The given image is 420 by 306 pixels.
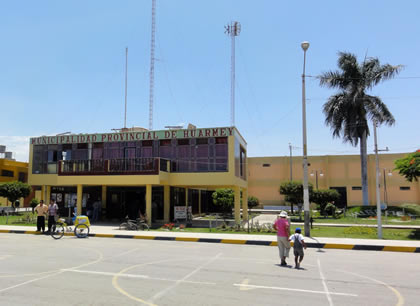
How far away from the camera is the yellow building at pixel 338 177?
160 feet

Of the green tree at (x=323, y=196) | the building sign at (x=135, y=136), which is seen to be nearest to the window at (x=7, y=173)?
the building sign at (x=135, y=136)

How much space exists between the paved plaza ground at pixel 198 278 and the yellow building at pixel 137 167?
10.8 meters

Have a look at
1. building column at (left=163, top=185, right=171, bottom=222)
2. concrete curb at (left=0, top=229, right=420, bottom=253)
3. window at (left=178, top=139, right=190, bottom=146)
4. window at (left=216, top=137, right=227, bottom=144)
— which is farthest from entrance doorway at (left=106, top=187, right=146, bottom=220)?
concrete curb at (left=0, top=229, right=420, bottom=253)

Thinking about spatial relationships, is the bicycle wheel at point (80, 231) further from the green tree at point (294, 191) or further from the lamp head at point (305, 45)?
the green tree at point (294, 191)

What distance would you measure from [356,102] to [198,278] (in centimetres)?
3180

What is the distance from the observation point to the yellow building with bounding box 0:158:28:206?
50062 mm

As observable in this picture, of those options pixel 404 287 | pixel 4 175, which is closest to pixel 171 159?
pixel 404 287

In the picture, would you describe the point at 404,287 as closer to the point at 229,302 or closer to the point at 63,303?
the point at 229,302

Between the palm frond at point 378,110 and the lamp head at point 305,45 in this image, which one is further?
the palm frond at point 378,110

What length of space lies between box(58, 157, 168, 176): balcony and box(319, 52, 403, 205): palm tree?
21023mm

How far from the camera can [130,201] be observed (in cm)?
2675

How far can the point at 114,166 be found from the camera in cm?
2270

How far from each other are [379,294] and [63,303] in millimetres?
5850

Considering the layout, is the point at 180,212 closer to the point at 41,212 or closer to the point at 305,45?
the point at 41,212
